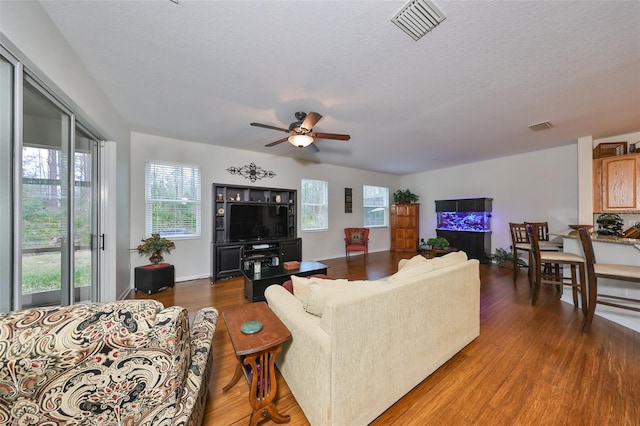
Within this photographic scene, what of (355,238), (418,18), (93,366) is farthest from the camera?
(355,238)

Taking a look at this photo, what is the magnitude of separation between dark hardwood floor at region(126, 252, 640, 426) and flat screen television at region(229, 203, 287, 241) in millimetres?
2421

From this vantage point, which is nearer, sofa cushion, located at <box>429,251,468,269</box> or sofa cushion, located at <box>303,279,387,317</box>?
sofa cushion, located at <box>303,279,387,317</box>

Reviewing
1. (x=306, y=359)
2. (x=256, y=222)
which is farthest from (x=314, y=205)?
(x=306, y=359)

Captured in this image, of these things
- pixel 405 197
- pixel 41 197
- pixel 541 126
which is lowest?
pixel 41 197

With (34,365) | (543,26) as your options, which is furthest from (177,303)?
(543,26)

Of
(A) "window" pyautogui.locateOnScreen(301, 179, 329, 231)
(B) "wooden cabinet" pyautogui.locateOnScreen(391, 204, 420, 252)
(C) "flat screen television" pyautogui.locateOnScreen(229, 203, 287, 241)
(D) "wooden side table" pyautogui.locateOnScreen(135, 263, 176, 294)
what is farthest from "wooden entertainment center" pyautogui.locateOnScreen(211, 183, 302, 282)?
(B) "wooden cabinet" pyautogui.locateOnScreen(391, 204, 420, 252)

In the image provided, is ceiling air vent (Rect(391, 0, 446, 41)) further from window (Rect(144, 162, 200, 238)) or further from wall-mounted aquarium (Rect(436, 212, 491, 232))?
wall-mounted aquarium (Rect(436, 212, 491, 232))

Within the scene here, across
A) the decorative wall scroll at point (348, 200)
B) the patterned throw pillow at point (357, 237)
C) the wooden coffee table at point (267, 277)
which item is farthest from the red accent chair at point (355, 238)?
the wooden coffee table at point (267, 277)

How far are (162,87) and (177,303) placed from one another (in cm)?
275

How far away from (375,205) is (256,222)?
4.08 metres

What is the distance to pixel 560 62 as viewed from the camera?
2.01 m

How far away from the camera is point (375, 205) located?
7305mm

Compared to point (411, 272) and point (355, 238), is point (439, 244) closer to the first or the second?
point (355, 238)

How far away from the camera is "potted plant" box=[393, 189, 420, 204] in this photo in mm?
7083
